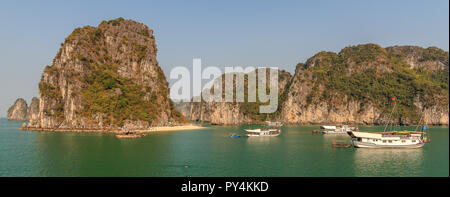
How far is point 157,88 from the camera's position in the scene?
16962 centimetres

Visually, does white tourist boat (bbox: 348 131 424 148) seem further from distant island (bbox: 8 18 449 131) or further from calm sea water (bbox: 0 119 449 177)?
distant island (bbox: 8 18 449 131)

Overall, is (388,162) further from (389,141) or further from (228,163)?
(228,163)

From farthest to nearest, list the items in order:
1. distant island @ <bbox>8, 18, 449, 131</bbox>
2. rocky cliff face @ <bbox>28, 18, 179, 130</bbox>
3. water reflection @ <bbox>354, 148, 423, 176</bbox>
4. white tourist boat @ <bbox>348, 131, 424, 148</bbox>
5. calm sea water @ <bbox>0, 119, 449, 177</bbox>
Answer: distant island @ <bbox>8, 18, 449, 131</bbox>, rocky cliff face @ <bbox>28, 18, 179, 130</bbox>, white tourist boat @ <bbox>348, 131, 424, 148</bbox>, water reflection @ <bbox>354, 148, 423, 176</bbox>, calm sea water @ <bbox>0, 119, 449, 177</bbox>

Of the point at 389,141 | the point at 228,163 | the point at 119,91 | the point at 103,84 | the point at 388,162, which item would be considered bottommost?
the point at 228,163

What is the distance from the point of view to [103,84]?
139250mm

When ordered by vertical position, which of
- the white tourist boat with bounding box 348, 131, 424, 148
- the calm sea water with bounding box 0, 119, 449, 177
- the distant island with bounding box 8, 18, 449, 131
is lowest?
the calm sea water with bounding box 0, 119, 449, 177

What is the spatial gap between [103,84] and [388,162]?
12769 cm

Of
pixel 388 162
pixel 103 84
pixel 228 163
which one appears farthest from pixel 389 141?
pixel 103 84

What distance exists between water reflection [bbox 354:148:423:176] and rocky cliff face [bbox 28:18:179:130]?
347ft

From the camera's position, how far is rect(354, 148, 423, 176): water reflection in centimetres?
4053

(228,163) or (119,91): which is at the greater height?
(119,91)

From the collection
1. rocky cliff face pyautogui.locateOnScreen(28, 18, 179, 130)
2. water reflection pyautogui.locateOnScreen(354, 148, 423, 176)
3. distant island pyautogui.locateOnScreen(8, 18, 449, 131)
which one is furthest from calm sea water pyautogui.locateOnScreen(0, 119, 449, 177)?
distant island pyautogui.locateOnScreen(8, 18, 449, 131)
